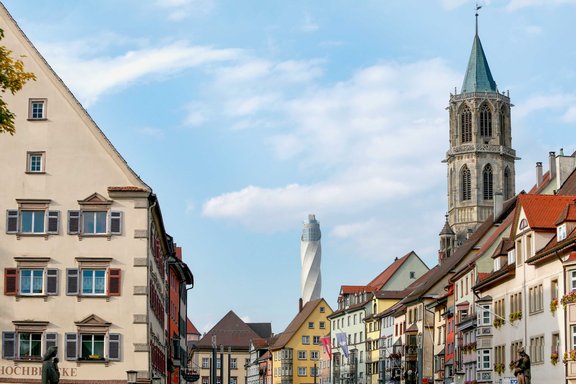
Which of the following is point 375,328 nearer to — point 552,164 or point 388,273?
point 388,273

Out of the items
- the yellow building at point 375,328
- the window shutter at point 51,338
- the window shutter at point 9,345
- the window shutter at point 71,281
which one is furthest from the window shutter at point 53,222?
the yellow building at point 375,328

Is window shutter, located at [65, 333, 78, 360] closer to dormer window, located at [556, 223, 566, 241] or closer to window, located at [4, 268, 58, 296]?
window, located at [4, 268, 58, 296]

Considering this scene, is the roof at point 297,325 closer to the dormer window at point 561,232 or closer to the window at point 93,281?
the dormer window at point 561,232

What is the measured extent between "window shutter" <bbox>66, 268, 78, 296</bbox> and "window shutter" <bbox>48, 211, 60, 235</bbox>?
2.02 metres

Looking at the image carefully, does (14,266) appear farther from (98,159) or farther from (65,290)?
(98,159)

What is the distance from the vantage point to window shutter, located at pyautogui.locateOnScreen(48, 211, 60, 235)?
58.2 metres

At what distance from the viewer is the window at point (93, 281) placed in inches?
2265

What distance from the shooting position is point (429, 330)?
352 feet

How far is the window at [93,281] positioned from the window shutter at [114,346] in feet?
6.42

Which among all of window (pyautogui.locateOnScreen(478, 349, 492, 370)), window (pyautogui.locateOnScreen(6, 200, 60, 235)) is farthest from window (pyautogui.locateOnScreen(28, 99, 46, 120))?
window (pyautogui.locateOnScreen(478, 349, 492, 370))

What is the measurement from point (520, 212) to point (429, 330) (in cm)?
4225

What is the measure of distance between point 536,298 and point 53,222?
82.2 ft

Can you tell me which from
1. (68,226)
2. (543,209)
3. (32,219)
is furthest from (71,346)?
(543,209)

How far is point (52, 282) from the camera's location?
5759 centimetres
